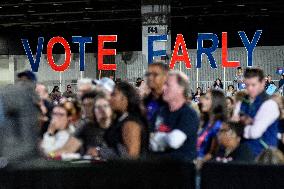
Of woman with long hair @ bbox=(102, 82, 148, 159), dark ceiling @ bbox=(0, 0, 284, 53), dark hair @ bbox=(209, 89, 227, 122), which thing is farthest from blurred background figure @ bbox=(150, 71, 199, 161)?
dark ceiling @ bbox=(0, 0, 284, 53)

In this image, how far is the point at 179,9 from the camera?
3859 centimetres

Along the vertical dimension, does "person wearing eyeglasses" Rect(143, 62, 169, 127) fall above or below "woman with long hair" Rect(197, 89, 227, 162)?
above

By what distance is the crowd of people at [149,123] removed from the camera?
15.9 ft

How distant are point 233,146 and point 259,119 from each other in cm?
34

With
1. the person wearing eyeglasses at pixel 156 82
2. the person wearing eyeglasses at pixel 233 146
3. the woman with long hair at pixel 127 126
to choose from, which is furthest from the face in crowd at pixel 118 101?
the person wearing eyeglasses at pixel 233 146

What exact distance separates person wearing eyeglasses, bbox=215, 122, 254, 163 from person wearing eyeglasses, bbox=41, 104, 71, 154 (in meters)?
1.53

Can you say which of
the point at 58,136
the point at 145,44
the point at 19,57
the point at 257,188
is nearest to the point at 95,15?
the point at 19,57

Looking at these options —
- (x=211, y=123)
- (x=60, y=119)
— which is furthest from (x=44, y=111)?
(x=211, y=123)

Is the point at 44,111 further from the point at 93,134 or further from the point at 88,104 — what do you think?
the point at 93,134

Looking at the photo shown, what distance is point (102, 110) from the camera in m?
6.85

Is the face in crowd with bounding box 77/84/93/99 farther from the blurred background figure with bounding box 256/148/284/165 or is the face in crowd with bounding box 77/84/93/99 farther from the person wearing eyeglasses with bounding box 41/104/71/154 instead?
the blurred background figure with bounding box 256/148/284/165

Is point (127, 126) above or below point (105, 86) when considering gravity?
below

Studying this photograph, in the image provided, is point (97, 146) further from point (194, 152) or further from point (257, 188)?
point (257, 188)

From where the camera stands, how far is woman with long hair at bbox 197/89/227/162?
7.12 metres
